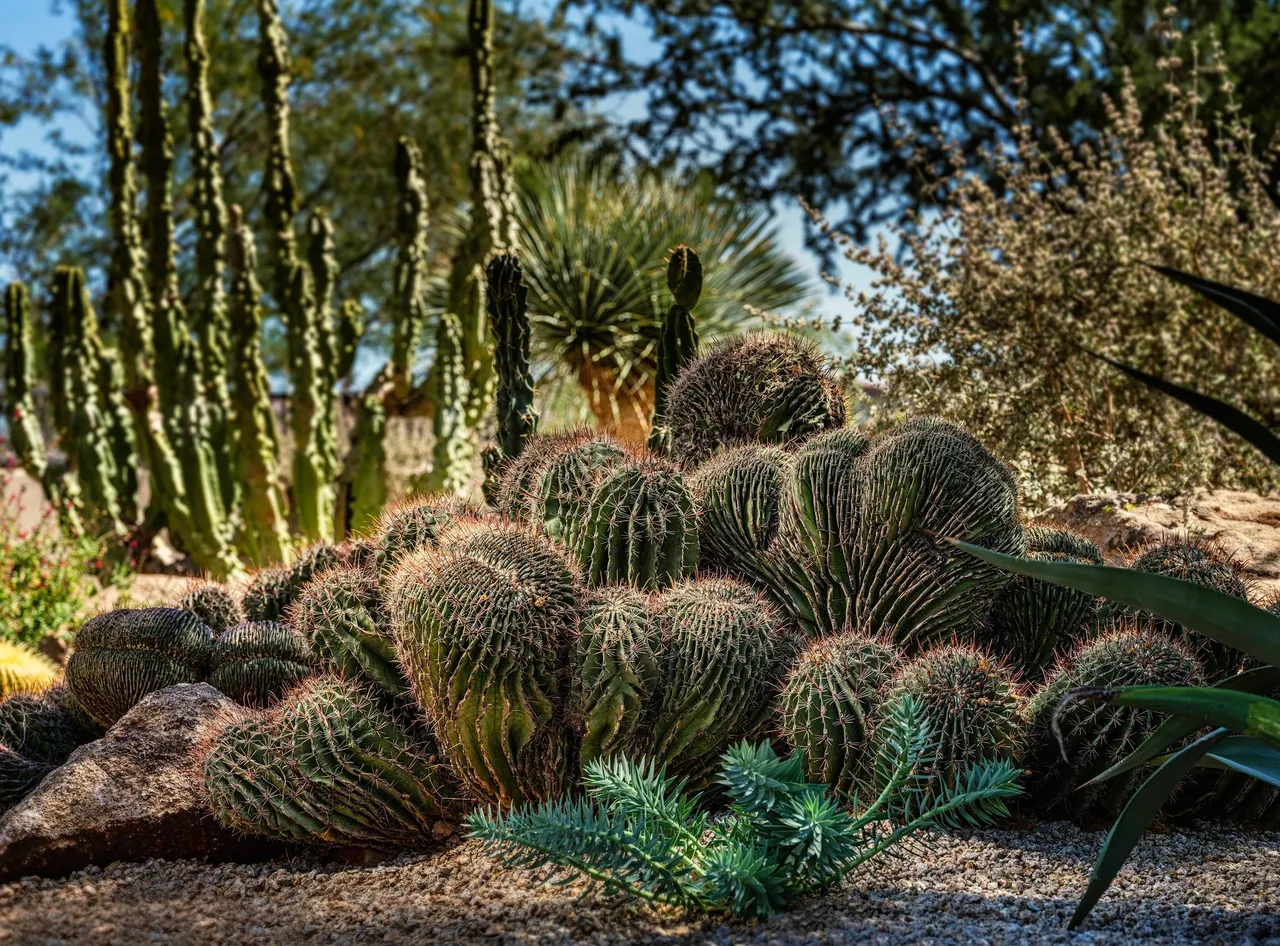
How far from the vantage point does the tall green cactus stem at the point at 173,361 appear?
32.2ft

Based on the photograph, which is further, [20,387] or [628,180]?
[628,180]

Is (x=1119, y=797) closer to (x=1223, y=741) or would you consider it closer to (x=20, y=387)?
(x=1223, y=741)

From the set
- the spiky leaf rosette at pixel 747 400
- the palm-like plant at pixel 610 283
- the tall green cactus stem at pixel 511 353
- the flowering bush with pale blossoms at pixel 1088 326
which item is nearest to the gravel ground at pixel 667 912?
the spiky leaf rosette at pixel 747 400

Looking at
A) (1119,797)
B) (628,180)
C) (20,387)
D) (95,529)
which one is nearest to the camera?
(1119,797)

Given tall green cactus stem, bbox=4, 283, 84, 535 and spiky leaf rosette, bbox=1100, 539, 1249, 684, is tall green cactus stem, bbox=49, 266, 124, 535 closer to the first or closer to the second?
tall green cactus stem, bbox=4, 283, 84, 535

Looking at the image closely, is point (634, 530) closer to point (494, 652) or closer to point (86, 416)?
point (494, 652)

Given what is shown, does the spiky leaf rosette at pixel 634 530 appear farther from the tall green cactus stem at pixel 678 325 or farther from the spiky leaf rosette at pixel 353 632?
the tall green cactus stem at pixel 678 325

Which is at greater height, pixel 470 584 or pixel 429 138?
pixel 429 138

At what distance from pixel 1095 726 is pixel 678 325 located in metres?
2.47

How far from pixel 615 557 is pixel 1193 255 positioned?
18.8 feet

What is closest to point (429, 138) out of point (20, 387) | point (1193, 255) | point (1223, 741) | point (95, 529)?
point (20, 387)

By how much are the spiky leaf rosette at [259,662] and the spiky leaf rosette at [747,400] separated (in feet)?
4.69

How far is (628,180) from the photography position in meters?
15.8

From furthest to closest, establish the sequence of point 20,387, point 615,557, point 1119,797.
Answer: point 20,387 < point 615,557 < point 1119,797
